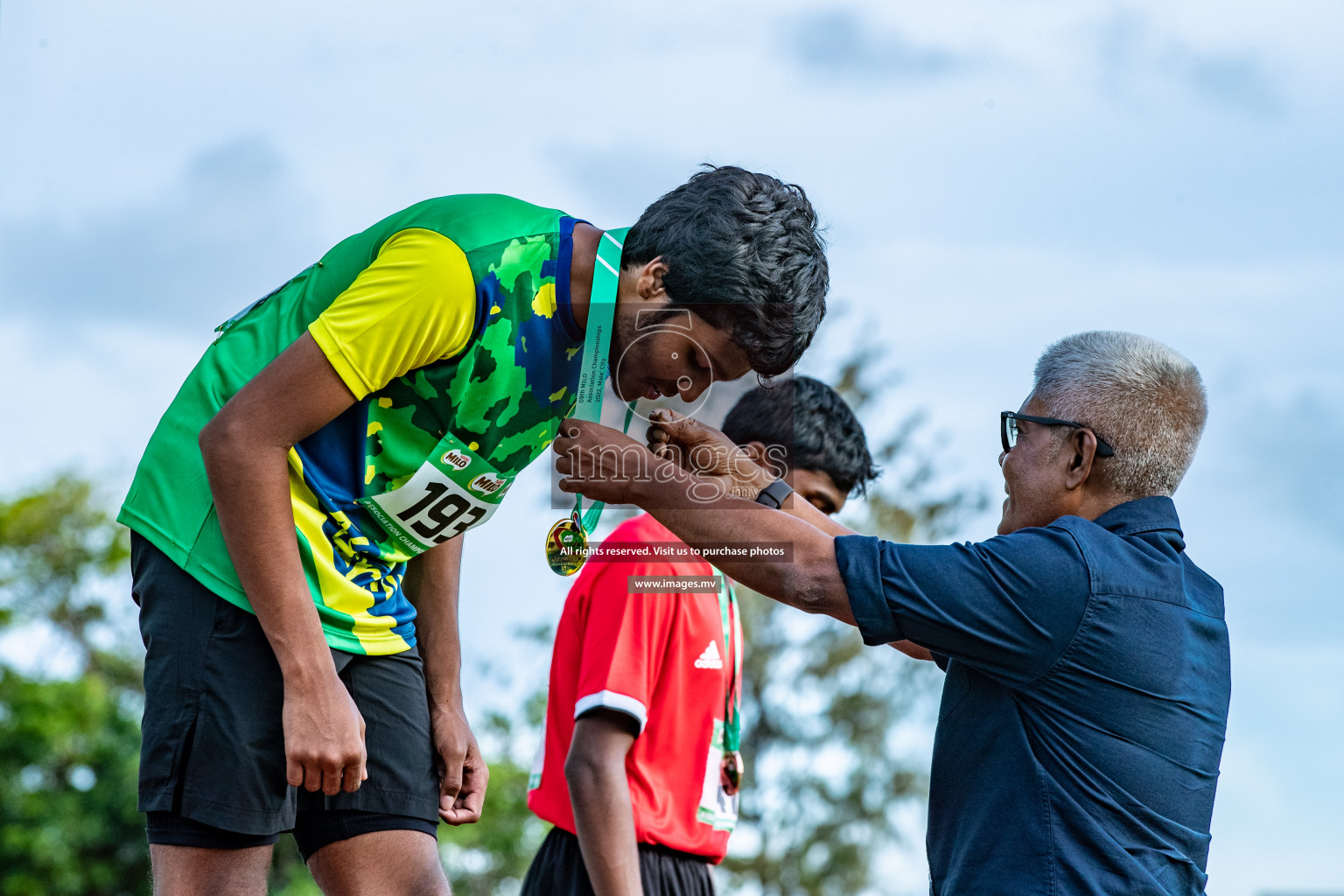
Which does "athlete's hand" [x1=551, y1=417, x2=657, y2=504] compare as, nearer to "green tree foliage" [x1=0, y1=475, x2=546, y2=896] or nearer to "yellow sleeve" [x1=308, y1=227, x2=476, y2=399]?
"yellow sleeve" [x1=308, y1=227, x2=476, y2=399]

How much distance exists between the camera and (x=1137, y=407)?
2529 millimetres

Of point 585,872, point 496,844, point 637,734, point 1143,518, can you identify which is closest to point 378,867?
point 637,734

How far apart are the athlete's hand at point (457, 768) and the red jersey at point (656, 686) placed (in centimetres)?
42

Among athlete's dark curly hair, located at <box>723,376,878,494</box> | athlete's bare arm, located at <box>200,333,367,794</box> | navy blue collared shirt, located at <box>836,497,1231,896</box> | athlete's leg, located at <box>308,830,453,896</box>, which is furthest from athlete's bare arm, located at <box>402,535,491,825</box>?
athlete's dark curly hair, located at <box>723,376,878,494</box>

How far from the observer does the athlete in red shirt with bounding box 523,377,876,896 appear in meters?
3.05

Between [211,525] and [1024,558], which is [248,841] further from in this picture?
[1024,558]

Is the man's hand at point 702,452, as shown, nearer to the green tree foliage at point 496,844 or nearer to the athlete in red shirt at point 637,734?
the athlete in red shirt at point 637,734

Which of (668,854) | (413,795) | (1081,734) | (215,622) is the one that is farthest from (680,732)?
(215,622)

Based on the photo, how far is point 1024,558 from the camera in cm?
234

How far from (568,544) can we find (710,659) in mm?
929

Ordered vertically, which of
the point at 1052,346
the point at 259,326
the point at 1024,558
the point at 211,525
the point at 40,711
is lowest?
the point at 40,711

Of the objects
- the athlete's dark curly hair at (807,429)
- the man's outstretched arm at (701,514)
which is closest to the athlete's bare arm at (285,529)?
the man's outstretched arm at (701,514)

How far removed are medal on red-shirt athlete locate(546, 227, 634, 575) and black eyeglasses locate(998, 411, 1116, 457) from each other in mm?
924

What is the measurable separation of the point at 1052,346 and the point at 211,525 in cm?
181
